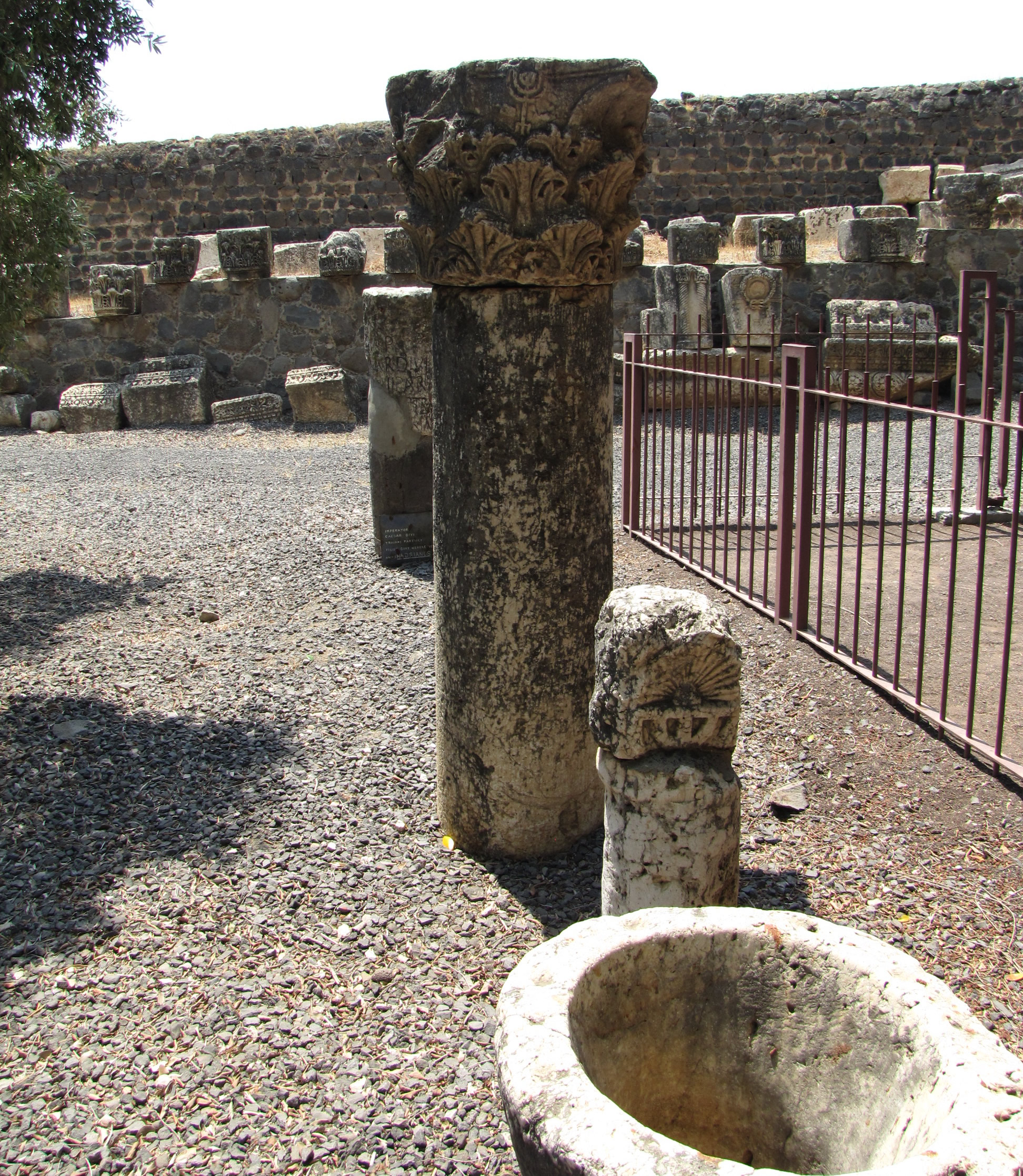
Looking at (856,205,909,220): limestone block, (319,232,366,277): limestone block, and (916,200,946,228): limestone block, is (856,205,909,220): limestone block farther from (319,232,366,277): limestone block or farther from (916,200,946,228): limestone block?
(319,232,366,277): limestone block

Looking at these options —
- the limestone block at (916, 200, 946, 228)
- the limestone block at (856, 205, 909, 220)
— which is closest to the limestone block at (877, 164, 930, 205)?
the limestone block at (856, 205, 909, 220)

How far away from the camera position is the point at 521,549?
3.31 metres

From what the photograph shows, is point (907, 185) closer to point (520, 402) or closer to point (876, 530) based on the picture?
point (876, 530)

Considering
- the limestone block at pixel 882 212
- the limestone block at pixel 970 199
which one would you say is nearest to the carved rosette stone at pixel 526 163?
the limestone block at pixel 970 199

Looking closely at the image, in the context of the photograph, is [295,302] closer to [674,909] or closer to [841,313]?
[841,313]

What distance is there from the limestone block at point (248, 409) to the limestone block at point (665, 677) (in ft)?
32.1

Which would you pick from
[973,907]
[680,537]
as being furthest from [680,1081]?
[680,537]

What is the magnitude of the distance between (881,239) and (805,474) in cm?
766

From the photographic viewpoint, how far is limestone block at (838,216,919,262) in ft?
38.2

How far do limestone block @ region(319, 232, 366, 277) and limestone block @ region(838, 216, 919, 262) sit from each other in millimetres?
5308

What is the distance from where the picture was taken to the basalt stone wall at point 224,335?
12133 millimetres

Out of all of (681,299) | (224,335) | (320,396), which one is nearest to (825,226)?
(681,299)

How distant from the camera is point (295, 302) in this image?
12156mm

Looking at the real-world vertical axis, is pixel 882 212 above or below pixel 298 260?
above
